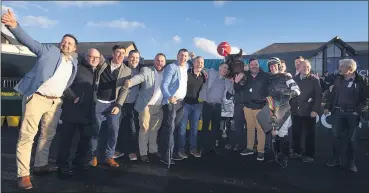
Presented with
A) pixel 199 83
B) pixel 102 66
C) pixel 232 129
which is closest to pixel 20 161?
pixel 102 66

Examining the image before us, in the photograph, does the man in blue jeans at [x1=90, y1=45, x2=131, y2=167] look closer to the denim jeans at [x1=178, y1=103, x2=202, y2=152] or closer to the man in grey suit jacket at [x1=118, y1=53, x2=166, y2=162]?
the man in grey suit jacket at [x1=118, y1=53, x2=166, y2=162]

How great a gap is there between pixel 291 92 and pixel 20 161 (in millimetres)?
4412

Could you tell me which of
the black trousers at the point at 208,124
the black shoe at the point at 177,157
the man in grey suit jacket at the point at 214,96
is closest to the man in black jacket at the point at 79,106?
the black shoe at the point at 177,157

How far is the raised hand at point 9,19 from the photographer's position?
9.09 feet

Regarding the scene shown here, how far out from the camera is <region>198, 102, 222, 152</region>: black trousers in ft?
16.0

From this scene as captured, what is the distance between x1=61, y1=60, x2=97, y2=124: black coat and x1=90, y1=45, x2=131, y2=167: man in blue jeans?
0.43 ft

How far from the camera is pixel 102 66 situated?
393 cm

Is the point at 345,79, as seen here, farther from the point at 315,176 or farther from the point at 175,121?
the point at 175,121

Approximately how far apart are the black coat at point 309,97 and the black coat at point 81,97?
393 centimetres

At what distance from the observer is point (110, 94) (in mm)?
3984

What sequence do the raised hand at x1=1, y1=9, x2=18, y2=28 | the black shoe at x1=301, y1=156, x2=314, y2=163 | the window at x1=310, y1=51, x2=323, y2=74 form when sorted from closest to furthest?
the raised hand at x1=1, y1=9, x2=18, y2=28 → the black shoe at x1=301, y1=156, x2=314, y2=163 → the window at x1=310, y1=51, x2=323, y2=74

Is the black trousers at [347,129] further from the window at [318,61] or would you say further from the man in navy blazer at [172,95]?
the window at [318,61]

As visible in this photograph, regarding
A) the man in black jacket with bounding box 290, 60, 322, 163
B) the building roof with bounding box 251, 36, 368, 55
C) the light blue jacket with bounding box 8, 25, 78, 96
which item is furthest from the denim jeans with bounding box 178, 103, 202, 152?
the building roof with bounding box 251, 36, 368, 55

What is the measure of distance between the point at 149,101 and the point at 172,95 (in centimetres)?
45
